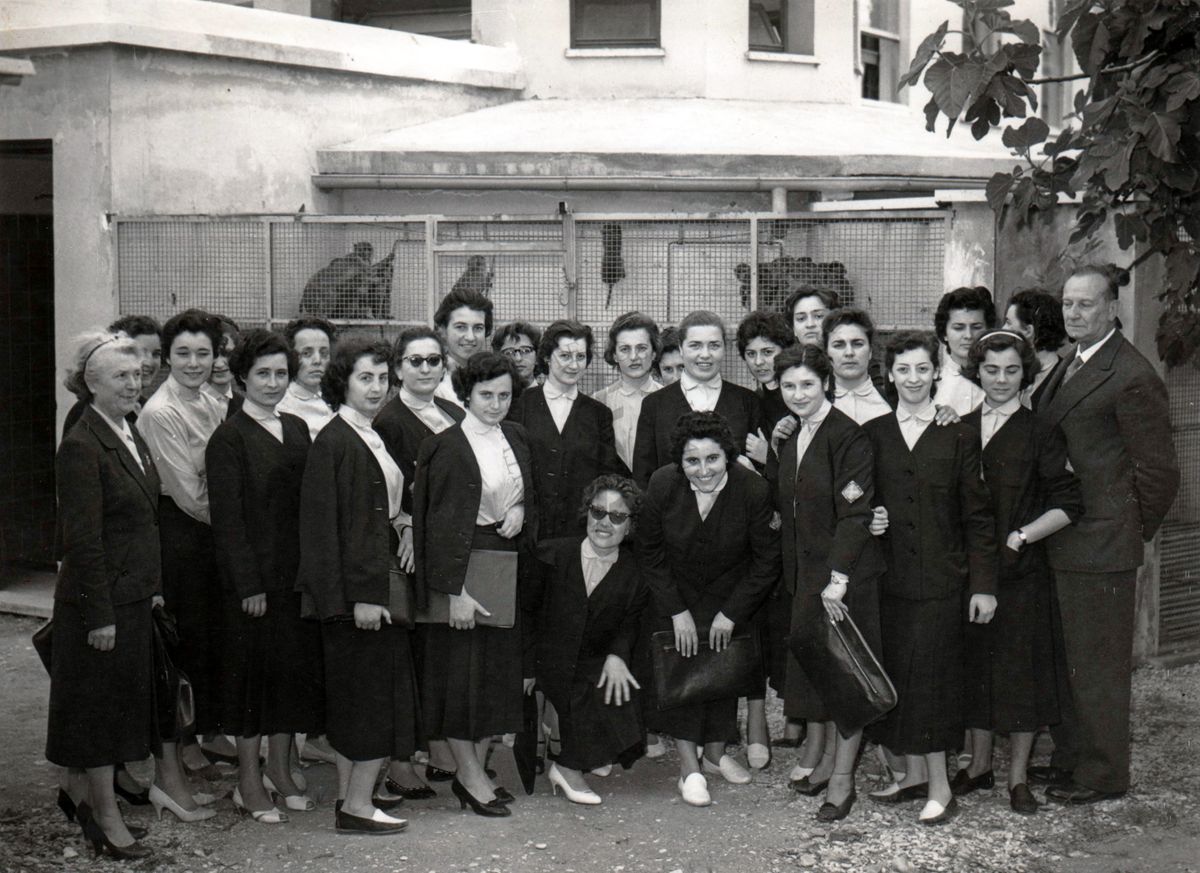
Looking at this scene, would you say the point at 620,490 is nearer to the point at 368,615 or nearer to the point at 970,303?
the point at 368,615

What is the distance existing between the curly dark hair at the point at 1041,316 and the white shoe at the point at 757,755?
209cm

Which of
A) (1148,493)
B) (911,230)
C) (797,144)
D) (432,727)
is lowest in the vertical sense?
(432,727)

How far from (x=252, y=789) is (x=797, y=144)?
25.1ft

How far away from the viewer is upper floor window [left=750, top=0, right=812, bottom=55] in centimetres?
1388

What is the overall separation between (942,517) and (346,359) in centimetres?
233

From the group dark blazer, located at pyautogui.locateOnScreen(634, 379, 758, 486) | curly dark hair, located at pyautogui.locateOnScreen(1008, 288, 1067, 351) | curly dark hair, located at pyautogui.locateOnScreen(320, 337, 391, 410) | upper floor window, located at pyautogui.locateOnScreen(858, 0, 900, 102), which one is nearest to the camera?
curly dark hair, located at pyautogui.locateOnScreen(320, 337, 391, 410)

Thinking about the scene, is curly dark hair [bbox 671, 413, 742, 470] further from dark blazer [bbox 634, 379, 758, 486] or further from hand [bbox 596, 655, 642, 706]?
hand [bbox 596, 655, 642, 706]

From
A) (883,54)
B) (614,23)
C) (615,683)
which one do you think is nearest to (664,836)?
(615,683)

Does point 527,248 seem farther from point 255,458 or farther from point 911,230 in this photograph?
point 255,458

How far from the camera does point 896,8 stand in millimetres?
15086

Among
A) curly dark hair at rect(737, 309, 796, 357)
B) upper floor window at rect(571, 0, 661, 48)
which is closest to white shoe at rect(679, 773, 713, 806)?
curly dark hair at rect(737, 309, 796, 357)

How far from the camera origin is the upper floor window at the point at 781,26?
1388 centimetres

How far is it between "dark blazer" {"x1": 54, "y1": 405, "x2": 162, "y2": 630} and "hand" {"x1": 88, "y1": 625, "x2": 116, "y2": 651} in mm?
18

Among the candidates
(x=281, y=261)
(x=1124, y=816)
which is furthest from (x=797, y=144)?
(x=1124, y=816)
